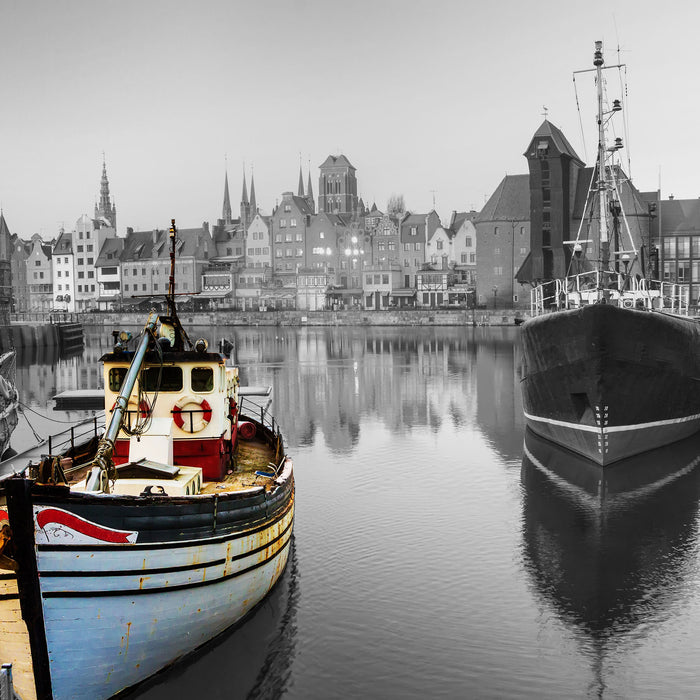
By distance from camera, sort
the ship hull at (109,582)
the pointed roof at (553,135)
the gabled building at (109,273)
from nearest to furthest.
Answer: the ship hull at (109,582) < the pointed roof at (553,135) < the gabled building at (109,273)

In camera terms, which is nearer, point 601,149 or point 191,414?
point 191,414

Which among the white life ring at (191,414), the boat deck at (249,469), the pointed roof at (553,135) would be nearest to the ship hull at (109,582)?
the boat deck at (249,469)

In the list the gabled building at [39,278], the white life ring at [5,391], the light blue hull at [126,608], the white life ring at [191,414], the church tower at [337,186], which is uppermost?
the church tower at [337,186]

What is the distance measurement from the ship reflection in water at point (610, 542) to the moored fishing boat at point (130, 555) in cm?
570

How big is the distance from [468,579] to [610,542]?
15.0ft

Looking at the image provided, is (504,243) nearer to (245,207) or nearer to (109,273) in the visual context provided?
(109,273)

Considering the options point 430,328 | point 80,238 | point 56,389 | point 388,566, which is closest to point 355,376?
point 56,389

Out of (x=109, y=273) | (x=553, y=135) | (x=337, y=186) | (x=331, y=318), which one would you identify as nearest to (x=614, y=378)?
(x=553, y=135)

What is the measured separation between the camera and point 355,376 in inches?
2101

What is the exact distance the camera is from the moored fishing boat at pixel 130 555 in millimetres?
9422

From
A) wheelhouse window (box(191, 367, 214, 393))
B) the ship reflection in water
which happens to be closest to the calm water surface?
the ship reflection in water

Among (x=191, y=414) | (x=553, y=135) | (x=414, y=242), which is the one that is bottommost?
(x=191, y=414)

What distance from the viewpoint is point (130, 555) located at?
9.84 metres

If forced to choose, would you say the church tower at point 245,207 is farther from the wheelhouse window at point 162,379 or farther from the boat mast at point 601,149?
the wheelhouse window at point 162,379
